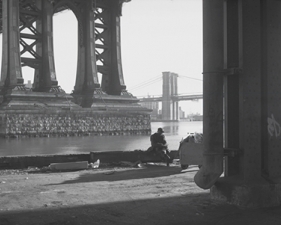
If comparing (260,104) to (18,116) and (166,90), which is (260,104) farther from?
(166,90)

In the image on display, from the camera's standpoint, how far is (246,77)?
604 centimetres

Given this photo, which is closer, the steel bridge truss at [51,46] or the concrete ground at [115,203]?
the concrete ground at [115,203]

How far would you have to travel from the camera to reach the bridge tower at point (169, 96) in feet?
351

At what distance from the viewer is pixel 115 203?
21.0 feet

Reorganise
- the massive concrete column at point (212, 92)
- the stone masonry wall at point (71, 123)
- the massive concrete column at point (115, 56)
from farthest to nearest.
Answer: the massive concrete column at point (115, 56) → the stone masonry wall at point (71, 123) → the massive concrete column at point (212, 92)

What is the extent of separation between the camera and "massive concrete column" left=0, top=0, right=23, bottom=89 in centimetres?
3300

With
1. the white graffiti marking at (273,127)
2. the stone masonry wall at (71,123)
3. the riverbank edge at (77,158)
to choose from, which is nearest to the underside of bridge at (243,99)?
the white graffiti marking at (273,127)

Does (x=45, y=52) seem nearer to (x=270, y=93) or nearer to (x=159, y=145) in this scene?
(x=159, y=145)

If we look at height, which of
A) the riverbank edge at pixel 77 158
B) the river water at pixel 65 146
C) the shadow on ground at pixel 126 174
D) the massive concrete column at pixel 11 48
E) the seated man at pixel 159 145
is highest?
the massive concrete column at pixel 11 48

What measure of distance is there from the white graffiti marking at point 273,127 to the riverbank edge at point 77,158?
649 cm

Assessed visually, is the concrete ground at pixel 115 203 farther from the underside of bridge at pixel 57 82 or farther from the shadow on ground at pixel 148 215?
the underside of bridge at pixel 57 82

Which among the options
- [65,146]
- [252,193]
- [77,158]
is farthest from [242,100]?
[65,146]

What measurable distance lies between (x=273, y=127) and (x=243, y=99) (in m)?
0.65

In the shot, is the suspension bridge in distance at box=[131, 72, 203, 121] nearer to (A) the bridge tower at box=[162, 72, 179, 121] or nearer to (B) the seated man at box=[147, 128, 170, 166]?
(A) the bridge tower at box=[162, 72, 179, 121]
